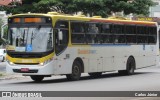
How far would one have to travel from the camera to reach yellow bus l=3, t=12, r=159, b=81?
82.5 ft

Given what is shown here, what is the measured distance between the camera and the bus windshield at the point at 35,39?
2511cm

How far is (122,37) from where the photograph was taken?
31141 millimetres

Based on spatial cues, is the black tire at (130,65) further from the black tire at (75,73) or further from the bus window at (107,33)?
the black tire at (75,73)

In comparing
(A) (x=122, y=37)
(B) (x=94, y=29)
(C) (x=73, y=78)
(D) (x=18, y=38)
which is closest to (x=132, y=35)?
(A) (x=122, y=37)

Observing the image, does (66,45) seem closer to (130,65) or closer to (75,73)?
(75,73)

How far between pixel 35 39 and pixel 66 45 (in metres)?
1.66

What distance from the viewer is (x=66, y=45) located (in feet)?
85.8

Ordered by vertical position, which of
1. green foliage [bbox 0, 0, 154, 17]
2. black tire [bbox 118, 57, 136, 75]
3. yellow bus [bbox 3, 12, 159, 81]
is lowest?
black tire [bbox 118, 57, 136, 75]

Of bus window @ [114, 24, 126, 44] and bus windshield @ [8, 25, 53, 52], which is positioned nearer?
bus windshield @ [8, 25, 53, 52]

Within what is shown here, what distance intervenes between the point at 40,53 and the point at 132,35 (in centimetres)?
840

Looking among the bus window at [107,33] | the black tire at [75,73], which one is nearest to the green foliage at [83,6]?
the bus window at [107,33]

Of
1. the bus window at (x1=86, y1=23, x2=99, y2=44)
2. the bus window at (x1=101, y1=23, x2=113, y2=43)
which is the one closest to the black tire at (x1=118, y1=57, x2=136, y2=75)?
the bus window at (x1=101, y1=23, x2=113, y2=43)

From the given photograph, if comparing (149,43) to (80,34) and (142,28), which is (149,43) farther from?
(80,34)

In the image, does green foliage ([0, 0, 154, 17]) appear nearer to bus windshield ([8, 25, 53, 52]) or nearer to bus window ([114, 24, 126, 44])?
bus window ([114, 24, 126, 44])
